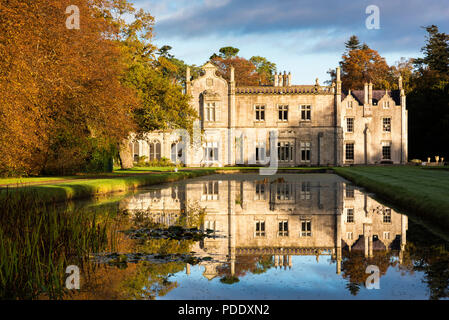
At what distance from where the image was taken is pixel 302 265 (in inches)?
234

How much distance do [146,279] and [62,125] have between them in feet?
60.3

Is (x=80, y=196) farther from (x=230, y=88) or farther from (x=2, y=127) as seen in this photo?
(x=230, y=88)

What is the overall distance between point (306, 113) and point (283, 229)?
131 feet

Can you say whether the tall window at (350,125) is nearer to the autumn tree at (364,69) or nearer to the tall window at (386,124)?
the tall window at (386,124)

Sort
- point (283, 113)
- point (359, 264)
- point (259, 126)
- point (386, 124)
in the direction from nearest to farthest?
1. point (359, 264)
2. point (259, 126)
3. point (283, 113)
4. point (386, 124)

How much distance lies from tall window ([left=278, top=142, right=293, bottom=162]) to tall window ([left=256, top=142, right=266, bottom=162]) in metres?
1.73

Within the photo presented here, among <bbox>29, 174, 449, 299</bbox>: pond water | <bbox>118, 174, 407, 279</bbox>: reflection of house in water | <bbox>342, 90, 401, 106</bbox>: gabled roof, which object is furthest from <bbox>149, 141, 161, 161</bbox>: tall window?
<bbox>29, 174, 449, 299</bbox>: pond water

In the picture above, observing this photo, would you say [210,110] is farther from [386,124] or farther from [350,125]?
[386,124]

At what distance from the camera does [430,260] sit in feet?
20.4

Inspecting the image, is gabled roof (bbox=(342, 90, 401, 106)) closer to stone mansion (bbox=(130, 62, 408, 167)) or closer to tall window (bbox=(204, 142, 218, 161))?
stone mansion (bbox=(130, 62, 408, 167))

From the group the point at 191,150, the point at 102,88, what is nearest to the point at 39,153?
the point at 102,88

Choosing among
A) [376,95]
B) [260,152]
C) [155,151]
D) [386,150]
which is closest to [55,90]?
[155,151]

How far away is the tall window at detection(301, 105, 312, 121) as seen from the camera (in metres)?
47.3

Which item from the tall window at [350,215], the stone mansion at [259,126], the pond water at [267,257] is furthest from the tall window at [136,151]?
the tall window at [350,215]
